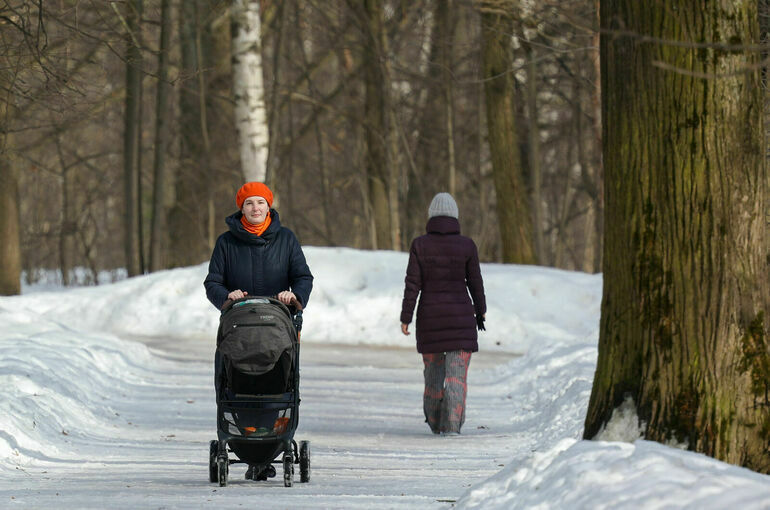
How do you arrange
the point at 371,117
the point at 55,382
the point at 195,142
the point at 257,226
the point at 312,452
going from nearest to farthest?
1. the point at 257,226
2. the point at 312,452
3. the point at 55,382
4. the point at 371,117
5. the point at 195,142

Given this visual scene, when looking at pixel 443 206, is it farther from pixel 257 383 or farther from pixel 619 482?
pixel 619 482

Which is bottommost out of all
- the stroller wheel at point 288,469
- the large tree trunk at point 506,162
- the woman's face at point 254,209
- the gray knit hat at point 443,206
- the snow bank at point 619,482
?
the stroller wheel at point 288,469

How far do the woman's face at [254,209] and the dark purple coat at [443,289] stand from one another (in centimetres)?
279

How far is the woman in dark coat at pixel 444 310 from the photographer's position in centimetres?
976

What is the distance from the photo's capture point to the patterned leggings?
382 inches

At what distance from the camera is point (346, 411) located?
11148 millimetres

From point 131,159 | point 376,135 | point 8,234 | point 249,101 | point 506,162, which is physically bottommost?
point 8,234

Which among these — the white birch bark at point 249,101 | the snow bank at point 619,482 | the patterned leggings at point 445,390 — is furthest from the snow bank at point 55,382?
the white birch bark at point 249,101

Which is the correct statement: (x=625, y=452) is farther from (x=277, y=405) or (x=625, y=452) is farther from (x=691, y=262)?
(x=277, y=405)

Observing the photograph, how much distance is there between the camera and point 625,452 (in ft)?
16.7

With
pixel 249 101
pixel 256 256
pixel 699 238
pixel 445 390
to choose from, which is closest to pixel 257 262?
pixel 256 256

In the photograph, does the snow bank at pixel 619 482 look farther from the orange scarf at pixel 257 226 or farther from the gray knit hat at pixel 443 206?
the gray knit hat at pixel 443 206

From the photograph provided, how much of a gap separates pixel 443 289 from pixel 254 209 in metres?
3.04

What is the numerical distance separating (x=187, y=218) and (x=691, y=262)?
23432 mm
